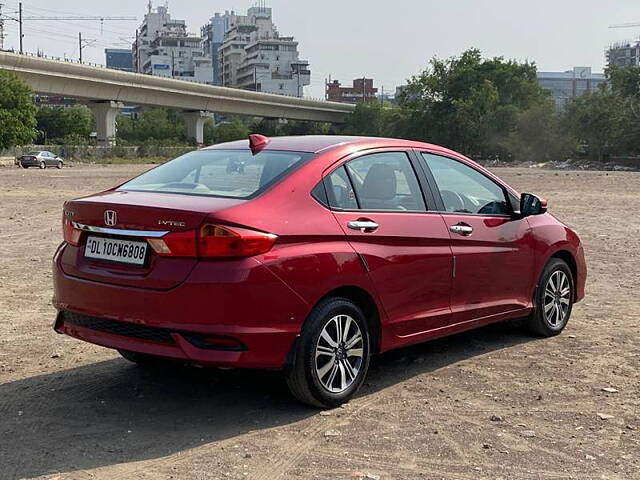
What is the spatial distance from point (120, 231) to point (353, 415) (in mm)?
1790

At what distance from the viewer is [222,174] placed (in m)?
5.32

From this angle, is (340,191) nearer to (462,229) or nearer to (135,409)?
(462,229)

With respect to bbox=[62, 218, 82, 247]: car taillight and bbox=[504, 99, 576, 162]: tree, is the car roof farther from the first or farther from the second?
bbox=[504, 99, 576, 162]: tree

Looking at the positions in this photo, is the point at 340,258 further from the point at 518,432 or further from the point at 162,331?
the point at 518,432

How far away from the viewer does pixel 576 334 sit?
7059mm

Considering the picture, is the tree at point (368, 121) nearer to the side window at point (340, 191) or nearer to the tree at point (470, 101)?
the tree at point (470, 101)

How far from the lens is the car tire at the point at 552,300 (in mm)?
6770

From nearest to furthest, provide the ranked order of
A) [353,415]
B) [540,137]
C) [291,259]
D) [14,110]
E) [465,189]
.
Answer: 1. [291,259]
2. [353,415]
3. [465,189]
4. [14,110]
5. [540,137]

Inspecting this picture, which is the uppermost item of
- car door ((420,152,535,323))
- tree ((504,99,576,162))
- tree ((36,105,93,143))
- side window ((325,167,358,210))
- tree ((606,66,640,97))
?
tree ((606,66,640,97))

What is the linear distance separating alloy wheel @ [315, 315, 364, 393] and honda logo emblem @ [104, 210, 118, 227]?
4.61ft

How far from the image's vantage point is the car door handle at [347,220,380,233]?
5055mm

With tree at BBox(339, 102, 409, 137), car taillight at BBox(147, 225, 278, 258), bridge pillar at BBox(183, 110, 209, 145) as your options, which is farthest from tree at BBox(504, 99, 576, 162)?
car taillight at BBox(147, 225, 278, 258)

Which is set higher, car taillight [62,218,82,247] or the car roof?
the car roof

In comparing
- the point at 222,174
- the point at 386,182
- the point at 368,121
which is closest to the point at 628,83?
the point at 368,121
